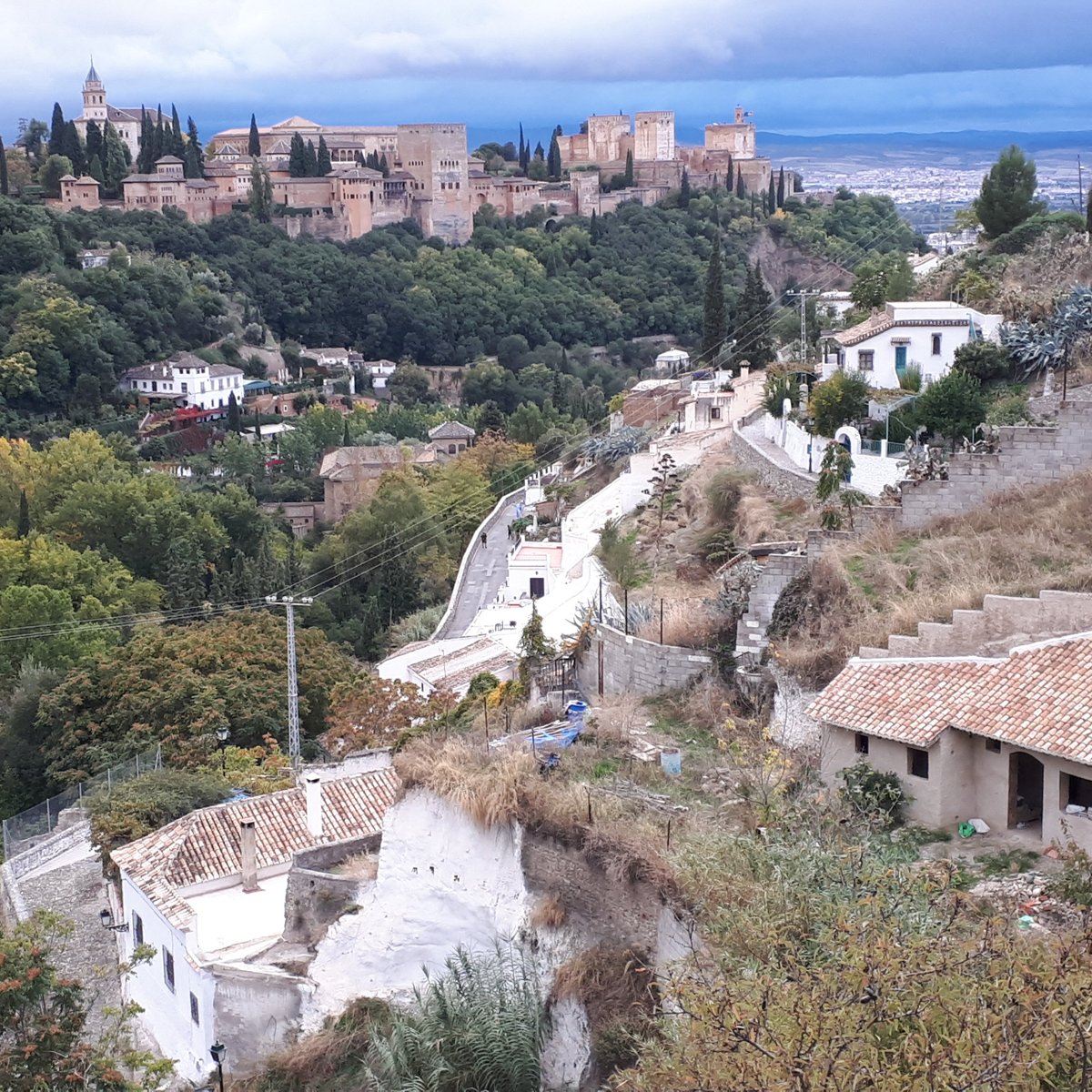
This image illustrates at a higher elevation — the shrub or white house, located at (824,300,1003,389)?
white house, located at (824,300,1003,389)

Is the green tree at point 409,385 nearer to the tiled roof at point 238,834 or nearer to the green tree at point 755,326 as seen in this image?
the green tree at point 755,326

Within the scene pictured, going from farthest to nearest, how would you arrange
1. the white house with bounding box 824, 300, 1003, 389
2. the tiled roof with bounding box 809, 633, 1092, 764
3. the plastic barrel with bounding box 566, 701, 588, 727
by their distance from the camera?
the white house with bounding box 824, 300, 1003, 389
the plastic barrel with bounding box 566, 701, 588, 727
the tiled roof with bounding box 809, 633, 1092, 764

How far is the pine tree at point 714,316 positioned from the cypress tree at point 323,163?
66287mm

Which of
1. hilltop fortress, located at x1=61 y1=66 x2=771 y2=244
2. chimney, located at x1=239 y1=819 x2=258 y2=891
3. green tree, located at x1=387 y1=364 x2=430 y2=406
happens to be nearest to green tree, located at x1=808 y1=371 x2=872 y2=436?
chimney, located at x1=239 y1=819 x2=258 y2=891

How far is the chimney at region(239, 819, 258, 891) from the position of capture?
1395cm

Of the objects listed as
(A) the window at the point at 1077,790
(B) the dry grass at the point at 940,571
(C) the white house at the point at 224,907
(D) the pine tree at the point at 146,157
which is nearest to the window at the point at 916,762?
(A) the window at the point at 1077,790

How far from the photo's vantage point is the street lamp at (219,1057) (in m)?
11.0

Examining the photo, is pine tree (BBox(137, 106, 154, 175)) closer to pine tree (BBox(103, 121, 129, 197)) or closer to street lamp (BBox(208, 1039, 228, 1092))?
pine tree (BBox(103, 121, 129, 197))

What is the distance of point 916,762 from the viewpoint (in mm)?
10734

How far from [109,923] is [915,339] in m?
12.4

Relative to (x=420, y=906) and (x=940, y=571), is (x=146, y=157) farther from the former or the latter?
(x=420, y=906)

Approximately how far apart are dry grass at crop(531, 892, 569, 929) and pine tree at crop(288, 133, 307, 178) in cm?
9346

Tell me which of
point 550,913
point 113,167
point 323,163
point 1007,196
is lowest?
point 550,913

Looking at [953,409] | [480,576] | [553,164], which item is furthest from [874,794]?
[553,164]
